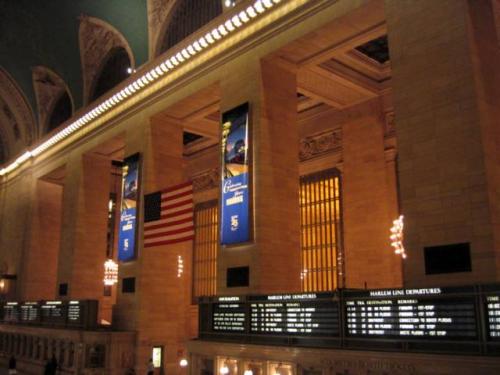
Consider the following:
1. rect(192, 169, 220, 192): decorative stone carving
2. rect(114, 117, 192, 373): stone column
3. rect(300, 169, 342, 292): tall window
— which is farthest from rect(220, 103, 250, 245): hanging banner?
rect(192, 169, 220, 192): decorative stone carving

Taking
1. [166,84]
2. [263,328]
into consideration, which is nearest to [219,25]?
[166,84]

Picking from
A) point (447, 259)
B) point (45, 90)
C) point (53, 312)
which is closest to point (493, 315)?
point (447, 259)

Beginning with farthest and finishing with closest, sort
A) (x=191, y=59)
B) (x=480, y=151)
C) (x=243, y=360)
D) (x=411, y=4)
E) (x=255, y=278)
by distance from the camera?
(x=191, y=59) < (x=255, y=278) < (x=243, y=360) < (x=411, y=4) < (x=480, y=151)

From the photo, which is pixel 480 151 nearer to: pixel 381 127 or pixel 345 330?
pixel 345 330

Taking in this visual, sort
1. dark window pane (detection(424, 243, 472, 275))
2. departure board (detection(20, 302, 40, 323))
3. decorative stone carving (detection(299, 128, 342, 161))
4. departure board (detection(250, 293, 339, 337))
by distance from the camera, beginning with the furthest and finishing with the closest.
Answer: departure board (detection(20, 302, 40, 323)) → decorative stone carving (detection(299, 128, 342, 161)) → departure board (detection(250, 293, 339, 337)) → dark window pane (detection(424, 243, 472, 275))

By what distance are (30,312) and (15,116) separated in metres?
11.5

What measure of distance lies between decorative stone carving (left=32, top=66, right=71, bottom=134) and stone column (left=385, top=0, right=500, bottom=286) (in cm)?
1771

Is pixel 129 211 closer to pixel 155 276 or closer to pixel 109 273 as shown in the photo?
pixel 155 276

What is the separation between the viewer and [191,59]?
14.7 meters

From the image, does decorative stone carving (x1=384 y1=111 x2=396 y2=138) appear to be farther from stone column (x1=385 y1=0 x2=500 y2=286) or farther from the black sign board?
the black sign board

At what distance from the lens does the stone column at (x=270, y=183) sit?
11570mm

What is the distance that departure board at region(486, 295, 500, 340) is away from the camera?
22.0ft

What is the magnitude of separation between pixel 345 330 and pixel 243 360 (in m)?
2.56

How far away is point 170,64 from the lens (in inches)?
601
